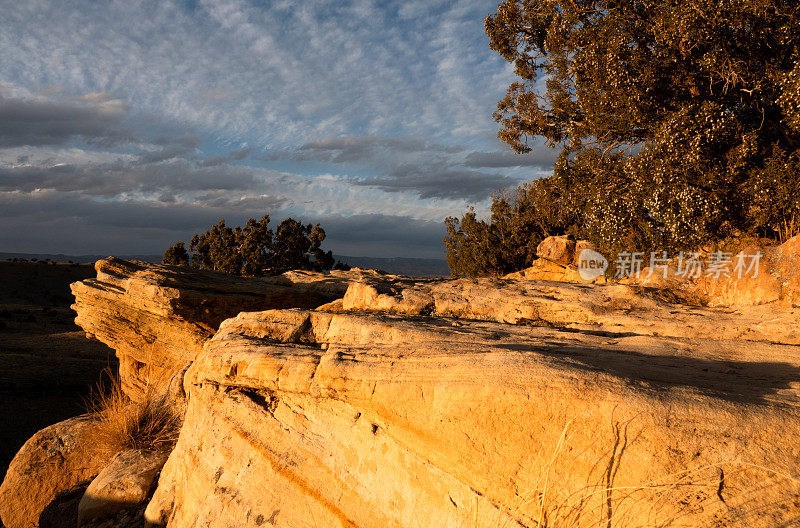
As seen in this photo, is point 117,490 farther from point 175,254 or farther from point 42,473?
point 175,254

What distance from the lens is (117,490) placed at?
271 inches

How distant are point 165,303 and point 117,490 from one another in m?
6.74

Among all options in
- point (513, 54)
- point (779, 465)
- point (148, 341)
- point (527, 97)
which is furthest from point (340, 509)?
point (513, 54)

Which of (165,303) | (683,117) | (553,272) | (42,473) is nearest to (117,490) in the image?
(42,473)

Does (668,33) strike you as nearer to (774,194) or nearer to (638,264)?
(774,194)

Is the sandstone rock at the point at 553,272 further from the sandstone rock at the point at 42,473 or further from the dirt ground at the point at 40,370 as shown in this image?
the dirt ground at the point at 40,370

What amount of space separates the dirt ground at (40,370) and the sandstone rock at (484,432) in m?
8.99

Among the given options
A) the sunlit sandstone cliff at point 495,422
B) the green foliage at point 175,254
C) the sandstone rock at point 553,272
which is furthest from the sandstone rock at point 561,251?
the green foliage at point 175,254

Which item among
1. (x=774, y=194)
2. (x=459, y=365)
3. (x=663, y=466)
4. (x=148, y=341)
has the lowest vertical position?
(x=148, y=341)

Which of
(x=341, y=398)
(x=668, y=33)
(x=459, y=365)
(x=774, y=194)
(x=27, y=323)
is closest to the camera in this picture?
(x=459, y=365)

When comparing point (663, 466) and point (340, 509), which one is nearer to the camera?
point (663, 466)

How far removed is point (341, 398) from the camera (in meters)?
4.97

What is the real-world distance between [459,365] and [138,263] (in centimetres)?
1479

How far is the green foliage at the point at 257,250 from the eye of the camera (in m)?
43.8
